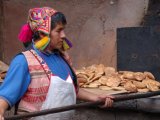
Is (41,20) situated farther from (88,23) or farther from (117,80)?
(88,23)

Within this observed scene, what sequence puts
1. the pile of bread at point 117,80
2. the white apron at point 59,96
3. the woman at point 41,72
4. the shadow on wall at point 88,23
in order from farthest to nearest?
the shadow on wall at point 88,23, the pile of bread at point 117,80, the white apron at point 59,96, the woman at point 41,72

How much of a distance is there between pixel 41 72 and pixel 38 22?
1.09 feet

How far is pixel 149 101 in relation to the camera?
4.77 m

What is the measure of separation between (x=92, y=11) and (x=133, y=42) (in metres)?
0.84

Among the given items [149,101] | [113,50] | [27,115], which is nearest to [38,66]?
[27,115]

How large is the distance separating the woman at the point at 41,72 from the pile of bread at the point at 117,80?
1788mm

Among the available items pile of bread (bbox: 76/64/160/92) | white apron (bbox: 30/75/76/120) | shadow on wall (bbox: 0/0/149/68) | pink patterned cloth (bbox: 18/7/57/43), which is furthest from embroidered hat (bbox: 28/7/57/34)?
shadow on wall (bbox: 0/0/149/68)

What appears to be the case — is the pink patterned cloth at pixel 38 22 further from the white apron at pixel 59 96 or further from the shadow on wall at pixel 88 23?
the shadow on wall at pixel 88 23

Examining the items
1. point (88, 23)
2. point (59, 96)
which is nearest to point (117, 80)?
point (88, 23)

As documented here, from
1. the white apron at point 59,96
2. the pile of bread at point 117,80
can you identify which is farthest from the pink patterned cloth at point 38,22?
the pile of bread at point 117,80

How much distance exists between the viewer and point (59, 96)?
352 centimetres

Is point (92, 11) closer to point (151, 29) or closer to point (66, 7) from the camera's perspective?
point (66, 7)

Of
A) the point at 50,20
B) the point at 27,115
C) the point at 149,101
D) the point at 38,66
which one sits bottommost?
the point at 149,101

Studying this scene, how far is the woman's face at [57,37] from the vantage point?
351cm
